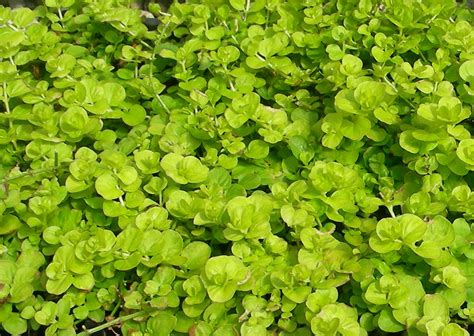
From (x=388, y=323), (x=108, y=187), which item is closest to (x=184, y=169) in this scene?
(x=108, y=187)

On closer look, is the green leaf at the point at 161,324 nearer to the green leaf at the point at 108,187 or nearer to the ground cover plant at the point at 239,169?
the ground cover plant at the point at 239,169

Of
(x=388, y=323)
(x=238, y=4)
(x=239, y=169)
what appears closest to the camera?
(x=388, y=323)

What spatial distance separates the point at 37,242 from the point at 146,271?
0.42m

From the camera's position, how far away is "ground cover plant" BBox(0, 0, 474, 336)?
2.31 m

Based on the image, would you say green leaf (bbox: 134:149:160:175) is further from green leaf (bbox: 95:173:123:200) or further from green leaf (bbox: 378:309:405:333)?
green leaf (bbox: 378:309:405:333)

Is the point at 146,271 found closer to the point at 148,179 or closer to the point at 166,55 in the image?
the point at 148,179

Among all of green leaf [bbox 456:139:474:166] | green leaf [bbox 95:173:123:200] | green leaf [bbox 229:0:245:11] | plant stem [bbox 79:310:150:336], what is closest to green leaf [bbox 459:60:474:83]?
green leaf [bbox 456:139:474:166]

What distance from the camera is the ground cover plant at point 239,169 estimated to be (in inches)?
91.0

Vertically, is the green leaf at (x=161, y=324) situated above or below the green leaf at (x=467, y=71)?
below

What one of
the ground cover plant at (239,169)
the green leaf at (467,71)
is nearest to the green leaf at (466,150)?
the ground cover plant at (239,169)

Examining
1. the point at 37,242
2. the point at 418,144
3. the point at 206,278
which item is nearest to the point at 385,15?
the point at 418,144

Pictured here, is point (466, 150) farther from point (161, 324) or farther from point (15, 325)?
point (15, 325)

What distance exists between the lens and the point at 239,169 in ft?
8.99

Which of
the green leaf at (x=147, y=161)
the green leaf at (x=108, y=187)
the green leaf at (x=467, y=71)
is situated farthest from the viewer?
the green leaf at (x=467, y=71)
